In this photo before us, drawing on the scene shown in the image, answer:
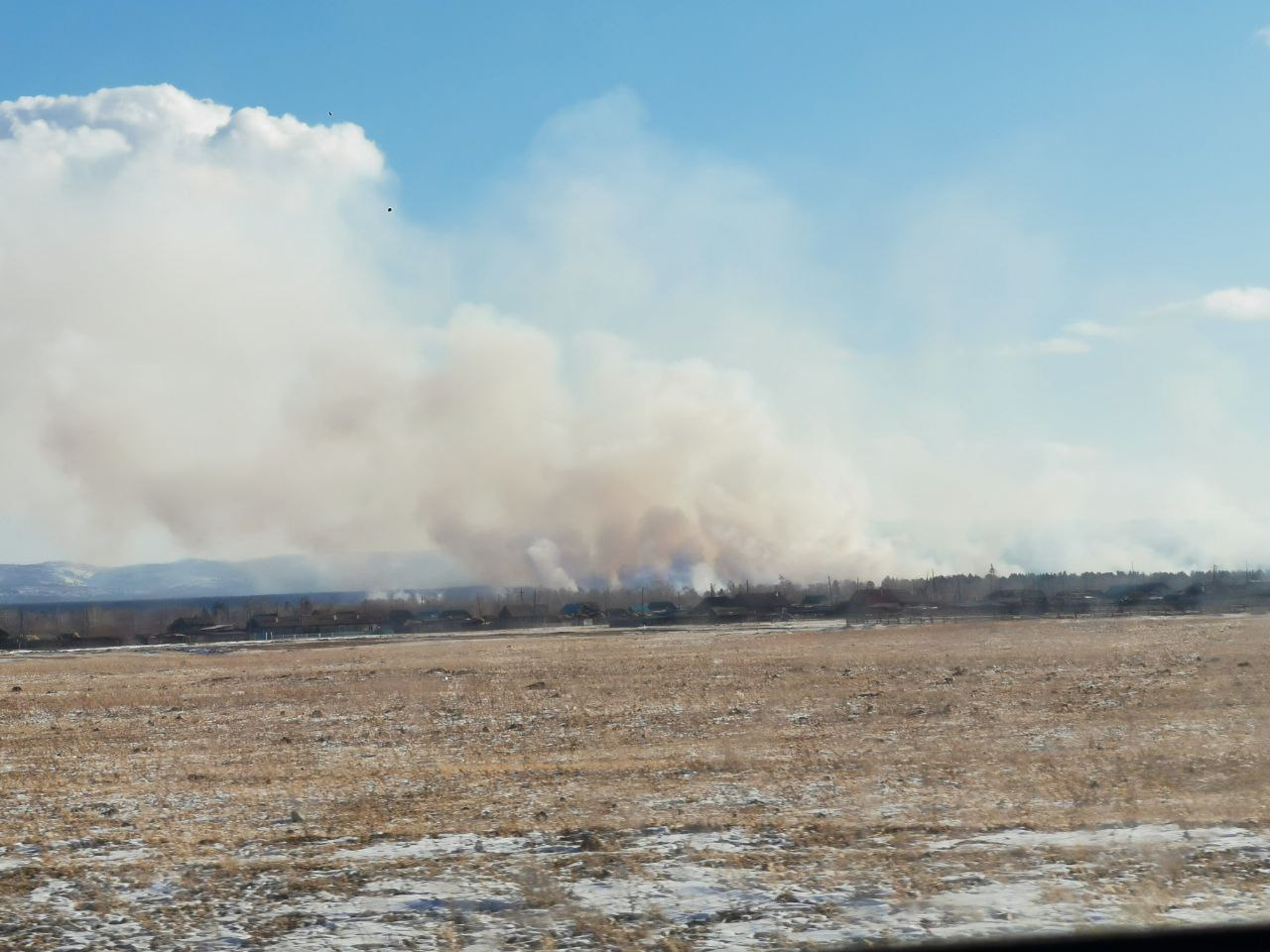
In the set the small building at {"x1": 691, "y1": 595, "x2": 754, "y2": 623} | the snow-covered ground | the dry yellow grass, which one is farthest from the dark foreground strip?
the small building at {"x1": 691, "y1": 595, "x2": 754, "y2": 623}

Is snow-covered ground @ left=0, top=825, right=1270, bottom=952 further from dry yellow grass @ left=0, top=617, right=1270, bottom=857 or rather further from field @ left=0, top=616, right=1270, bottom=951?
dry yellow grass @ left=0, top=617, right=1270, bottom=857

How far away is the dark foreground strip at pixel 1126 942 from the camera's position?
384 inches

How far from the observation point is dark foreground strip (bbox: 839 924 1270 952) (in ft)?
32.0

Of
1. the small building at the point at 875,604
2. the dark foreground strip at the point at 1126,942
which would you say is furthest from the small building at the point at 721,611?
the dark foreground strip at the point at 1126,942

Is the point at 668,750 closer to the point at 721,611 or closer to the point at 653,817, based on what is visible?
the point at 653,817

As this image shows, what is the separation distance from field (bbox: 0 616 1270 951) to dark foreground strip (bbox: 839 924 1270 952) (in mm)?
259

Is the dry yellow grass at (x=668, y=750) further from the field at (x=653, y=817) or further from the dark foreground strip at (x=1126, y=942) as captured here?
the dark foreground strip at (x=1126, y=942)

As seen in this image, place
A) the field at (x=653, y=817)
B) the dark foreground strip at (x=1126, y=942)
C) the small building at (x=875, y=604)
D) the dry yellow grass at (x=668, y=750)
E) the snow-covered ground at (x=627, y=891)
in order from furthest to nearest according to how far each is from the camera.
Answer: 1. the small building at (x=875, y=604)
2. the dry yellow grass at (x=668, y=750)
3. the field at (x=653, y=817)
4. the snow-covered ground at (x=627, y=891)
5. the dark foreground strip at (x=1126, y=942)

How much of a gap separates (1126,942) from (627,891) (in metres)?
4.59

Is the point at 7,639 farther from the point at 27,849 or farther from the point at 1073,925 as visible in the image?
the point at 1073,925

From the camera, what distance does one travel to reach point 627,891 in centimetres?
1184

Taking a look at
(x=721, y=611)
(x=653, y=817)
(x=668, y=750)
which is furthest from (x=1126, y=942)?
(x=721, y=611)

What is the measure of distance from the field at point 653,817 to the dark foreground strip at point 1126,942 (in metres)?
0.26

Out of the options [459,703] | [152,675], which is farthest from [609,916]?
[152,675]
